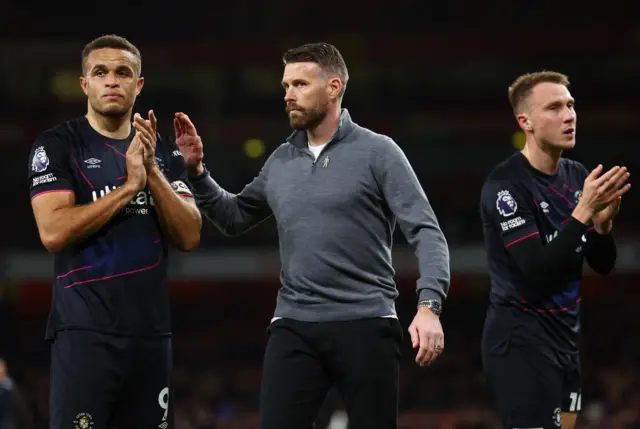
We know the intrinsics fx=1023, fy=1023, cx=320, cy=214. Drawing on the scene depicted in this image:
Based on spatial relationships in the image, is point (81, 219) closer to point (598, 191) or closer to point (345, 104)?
point (598, 191)

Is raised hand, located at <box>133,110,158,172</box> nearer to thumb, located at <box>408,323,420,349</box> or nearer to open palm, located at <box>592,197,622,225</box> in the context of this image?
thumb, located at <box>408,323,420,349</box>

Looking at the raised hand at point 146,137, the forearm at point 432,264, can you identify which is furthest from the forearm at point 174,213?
the forearm at point 432,264

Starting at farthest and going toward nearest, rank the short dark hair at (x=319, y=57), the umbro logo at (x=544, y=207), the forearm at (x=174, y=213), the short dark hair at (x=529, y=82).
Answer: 1. the short dark hair at (x=529, y=82)
2. the umbro logo at (x=544, y=207)
3. the short dark hair at (x=319, y=57)
4. the forearm at (x=174, y=213)

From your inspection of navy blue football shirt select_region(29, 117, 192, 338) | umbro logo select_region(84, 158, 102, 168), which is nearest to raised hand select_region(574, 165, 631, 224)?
navy blue football shirt select_region(29, 117, 192, 338)

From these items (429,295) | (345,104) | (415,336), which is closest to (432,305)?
(429,295)

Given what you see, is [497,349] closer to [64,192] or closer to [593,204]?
[593,204]

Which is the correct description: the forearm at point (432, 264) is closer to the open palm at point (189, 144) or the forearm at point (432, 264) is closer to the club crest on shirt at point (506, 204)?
the club crest on shirt at point (506, 204)

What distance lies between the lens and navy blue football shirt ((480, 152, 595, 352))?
16.2 feet

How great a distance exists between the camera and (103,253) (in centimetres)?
421

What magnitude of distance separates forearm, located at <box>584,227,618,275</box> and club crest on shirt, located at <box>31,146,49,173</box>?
2.71 meters

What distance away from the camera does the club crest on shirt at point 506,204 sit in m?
4.98

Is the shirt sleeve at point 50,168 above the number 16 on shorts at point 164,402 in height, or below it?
above

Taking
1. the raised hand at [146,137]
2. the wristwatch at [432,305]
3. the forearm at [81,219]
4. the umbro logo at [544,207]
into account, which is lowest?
the wristwatch at [432,305]

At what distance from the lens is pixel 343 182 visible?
4332 mm
